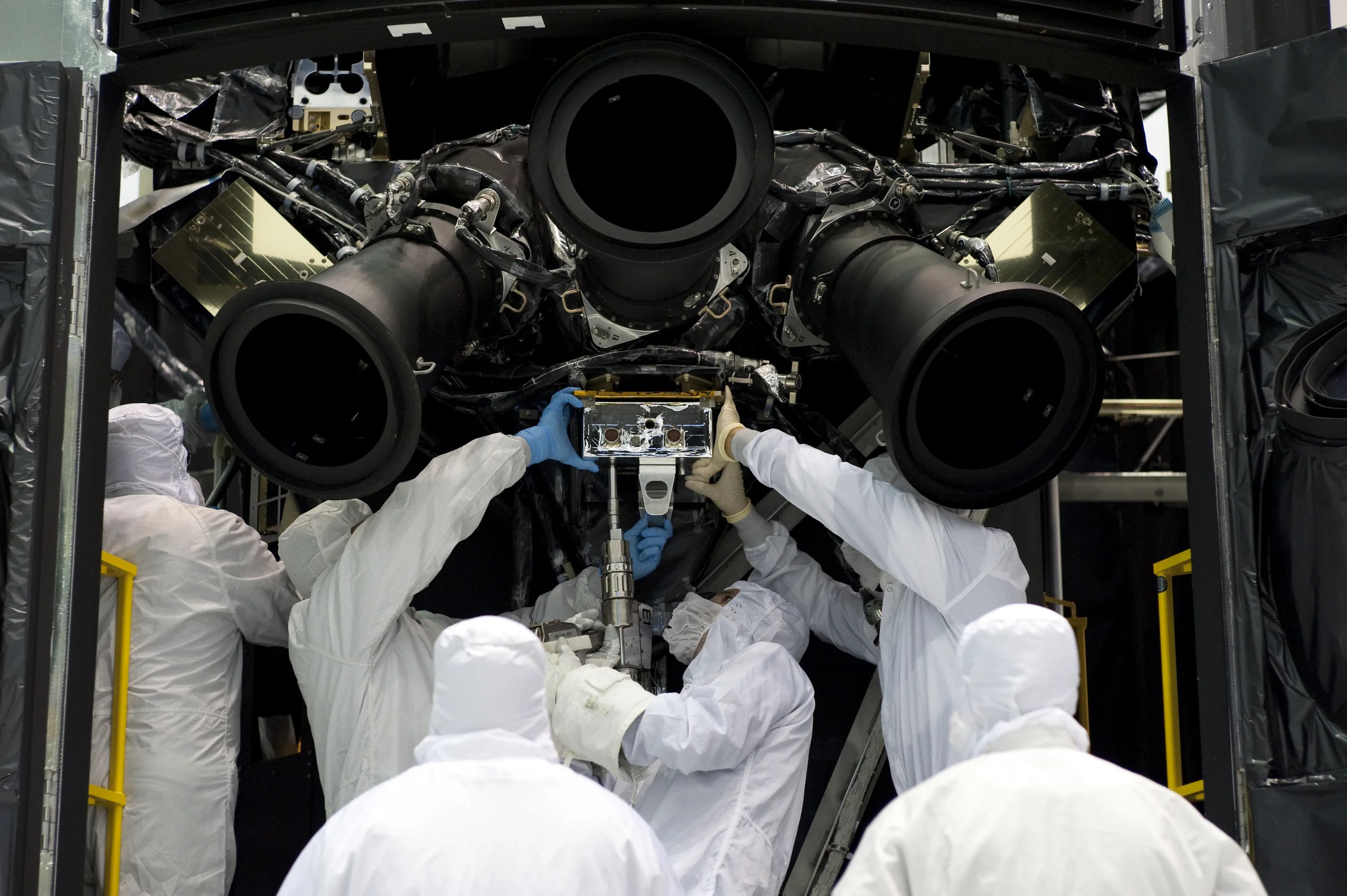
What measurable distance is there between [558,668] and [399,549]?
505mm

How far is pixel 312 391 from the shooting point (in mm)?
3508

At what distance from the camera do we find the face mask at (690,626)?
13.3 ft

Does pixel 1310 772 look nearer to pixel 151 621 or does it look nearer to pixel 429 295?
pixel 429 295

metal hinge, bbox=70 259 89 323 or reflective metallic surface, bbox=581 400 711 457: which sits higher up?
metal hinge, bbox=70 259 89 323

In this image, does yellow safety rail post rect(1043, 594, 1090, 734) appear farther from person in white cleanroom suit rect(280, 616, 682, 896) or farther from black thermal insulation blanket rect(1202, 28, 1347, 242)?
person in white cleanroom suit rect(280, 616, 682, 896)

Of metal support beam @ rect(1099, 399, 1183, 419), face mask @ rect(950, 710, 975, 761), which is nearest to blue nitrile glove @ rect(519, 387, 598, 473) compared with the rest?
face mask @ rect(950, 710, 975, 761)

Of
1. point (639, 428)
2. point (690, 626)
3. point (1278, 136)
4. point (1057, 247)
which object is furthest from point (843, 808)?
point (1278, 136)

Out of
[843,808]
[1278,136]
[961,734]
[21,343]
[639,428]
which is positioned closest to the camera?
[961,734]

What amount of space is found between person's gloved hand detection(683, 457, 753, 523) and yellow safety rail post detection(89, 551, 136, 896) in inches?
58.3

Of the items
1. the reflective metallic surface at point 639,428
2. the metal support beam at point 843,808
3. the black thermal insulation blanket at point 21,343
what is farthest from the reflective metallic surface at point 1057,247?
the black thermal insulation blanket at point 21,343

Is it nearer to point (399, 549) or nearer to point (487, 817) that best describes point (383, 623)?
point (399, 549)

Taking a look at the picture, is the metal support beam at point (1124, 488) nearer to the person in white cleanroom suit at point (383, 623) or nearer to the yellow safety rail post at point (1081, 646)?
the yellow safety rail post at point (1081, 646)

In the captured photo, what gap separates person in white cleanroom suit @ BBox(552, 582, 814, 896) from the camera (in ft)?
11.8

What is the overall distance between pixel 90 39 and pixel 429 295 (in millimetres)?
1010
